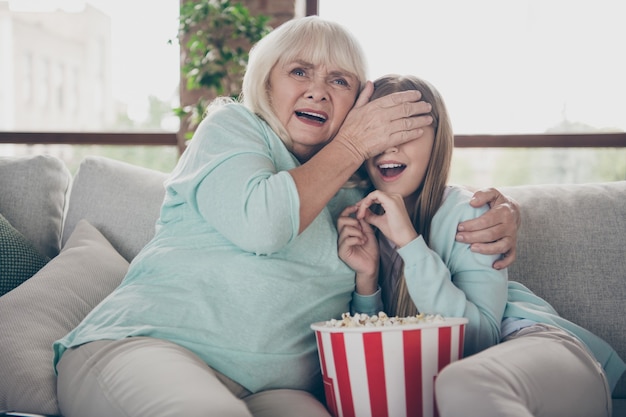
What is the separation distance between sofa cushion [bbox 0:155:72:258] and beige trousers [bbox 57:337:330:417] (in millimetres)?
718

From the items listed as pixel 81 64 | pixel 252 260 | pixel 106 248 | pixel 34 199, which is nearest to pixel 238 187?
pixel 252 260

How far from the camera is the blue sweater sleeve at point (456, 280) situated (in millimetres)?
1344

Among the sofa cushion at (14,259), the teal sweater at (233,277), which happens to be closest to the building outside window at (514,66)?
the sofa cushion at (14,259)

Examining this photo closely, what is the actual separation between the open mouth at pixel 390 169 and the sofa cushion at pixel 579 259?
1.53 ft

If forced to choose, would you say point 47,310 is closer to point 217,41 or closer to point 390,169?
point 390,169

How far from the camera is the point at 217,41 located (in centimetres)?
312

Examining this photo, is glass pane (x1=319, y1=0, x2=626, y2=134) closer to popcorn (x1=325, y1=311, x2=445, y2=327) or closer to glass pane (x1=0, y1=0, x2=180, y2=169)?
glass pane (x1=0, y1=0, x2=180, y2=169)

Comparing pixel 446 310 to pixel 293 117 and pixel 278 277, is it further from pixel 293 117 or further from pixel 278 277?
pixel 293 117

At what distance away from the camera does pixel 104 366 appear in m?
1.23

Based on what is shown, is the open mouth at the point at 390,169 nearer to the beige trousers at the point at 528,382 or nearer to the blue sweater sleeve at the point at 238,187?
the blue sweater sleeve at the point at 238,187

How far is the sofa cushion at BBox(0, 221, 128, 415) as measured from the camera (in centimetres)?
138

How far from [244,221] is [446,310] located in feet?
1.48

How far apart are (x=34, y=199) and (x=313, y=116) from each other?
0.95m

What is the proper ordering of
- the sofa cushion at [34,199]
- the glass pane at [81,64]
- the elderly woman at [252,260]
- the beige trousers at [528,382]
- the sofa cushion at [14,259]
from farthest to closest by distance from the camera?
the glass pane at [81,64] < the sofa cushion at [34,199] < the sofa cushion at [14,259] < the elderly woman at [252,260] < the beige trousers at [528,382]
